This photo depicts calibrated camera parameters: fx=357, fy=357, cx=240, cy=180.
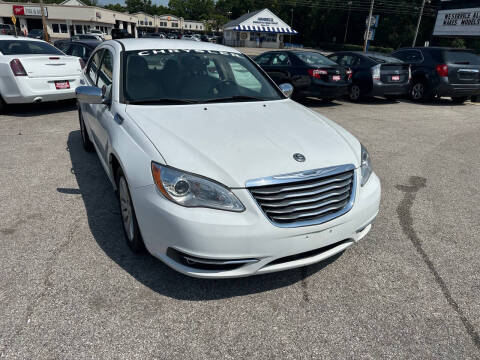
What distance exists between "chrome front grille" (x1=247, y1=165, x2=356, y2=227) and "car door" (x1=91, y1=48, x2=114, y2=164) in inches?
67.9

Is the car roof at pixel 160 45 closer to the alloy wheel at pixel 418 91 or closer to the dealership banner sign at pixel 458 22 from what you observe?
the alloy wheel at pixel 418 91

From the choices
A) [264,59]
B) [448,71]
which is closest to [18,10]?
[264,59]

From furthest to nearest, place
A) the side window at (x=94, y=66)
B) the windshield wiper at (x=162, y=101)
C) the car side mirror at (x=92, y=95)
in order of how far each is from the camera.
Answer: the side window at (x=94, y=66)
the car side mirror at (x=92, y=95)
the windshield wiper at (x=162, y=101)

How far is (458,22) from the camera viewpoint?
20.5 m

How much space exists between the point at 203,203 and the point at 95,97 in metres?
1.84

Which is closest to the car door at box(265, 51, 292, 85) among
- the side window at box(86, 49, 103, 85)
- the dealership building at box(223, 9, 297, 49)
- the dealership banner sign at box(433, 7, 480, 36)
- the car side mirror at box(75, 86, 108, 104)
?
the side window at box(86, 49, 103, 85)

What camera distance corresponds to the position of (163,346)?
2131 millimetres

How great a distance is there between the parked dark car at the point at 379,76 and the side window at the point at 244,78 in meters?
7.42

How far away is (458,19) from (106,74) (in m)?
23.2

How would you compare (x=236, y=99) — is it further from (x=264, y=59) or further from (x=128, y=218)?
(x=264, y=59)

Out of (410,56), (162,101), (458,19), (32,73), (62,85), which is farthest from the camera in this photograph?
(458,19)

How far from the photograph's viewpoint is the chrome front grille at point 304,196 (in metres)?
2.26

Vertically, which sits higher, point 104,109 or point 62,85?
point 104,109

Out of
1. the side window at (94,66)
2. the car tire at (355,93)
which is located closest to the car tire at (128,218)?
the side window at (94,66)
